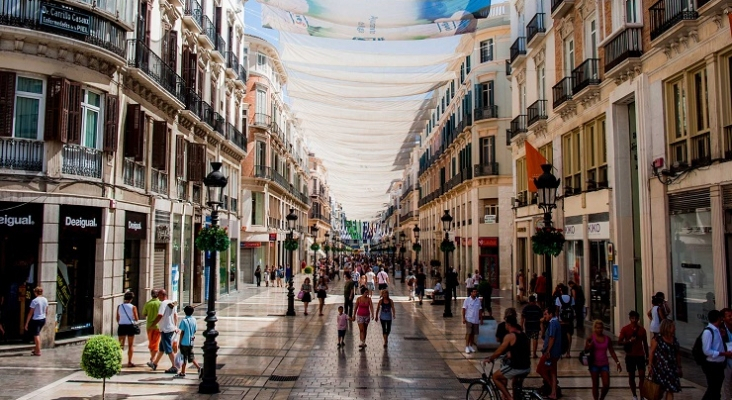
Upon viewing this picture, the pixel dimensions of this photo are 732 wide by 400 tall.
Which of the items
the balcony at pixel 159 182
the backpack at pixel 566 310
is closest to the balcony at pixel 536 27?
the backpack at pixel 566 310

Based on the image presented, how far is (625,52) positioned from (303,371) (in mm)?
11489

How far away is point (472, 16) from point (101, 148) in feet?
35.6

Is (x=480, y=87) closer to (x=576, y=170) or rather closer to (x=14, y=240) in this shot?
(x=576, y=170)

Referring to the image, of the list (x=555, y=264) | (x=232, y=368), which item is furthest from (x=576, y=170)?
(x=232, y=368)

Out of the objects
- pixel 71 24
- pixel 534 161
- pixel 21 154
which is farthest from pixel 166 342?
pixel 534 161

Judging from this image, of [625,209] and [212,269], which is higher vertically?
[625,209]

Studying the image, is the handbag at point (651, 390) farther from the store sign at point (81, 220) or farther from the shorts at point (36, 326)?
the store sign at point (81, 220)

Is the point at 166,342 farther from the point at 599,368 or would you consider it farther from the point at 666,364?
the point at 666,364

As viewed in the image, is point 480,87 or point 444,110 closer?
point 480,87

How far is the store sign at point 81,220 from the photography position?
50.1ft

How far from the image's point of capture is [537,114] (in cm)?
2547

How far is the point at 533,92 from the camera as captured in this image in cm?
2645

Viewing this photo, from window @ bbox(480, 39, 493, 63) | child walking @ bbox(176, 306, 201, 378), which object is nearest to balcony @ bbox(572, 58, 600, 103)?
child walking @ bbox(176, 306, 201, 378)

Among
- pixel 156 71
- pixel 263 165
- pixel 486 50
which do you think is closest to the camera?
pixel 156 71
